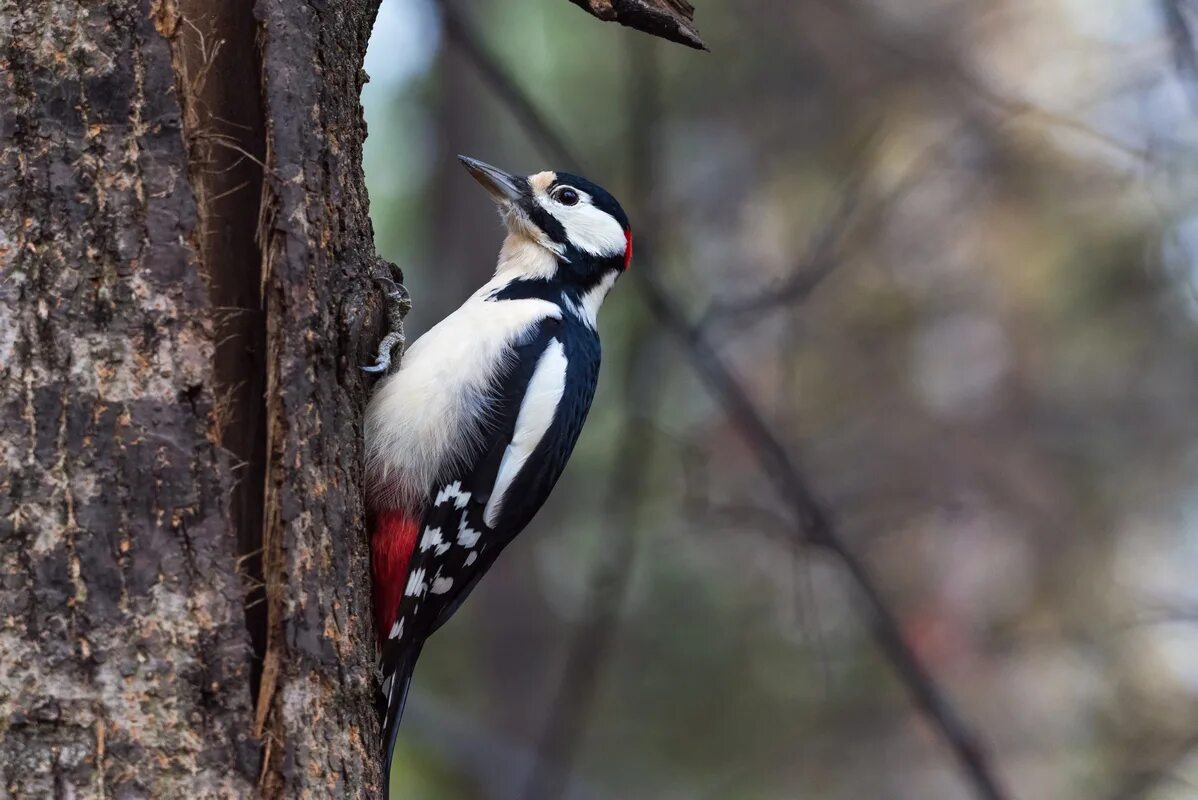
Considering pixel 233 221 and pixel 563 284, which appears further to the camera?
pixel 563 284

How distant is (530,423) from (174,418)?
126 cm

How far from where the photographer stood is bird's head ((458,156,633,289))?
3.40 metres

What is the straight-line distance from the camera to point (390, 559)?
260 centimetres

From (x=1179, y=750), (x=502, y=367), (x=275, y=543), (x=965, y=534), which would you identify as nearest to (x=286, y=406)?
(x=275, y=543)

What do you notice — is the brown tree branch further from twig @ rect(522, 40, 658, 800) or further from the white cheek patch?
the white cheek patch

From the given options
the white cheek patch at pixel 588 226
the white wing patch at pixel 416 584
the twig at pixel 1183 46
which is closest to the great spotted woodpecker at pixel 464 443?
the white wing patch at pixel 416 584

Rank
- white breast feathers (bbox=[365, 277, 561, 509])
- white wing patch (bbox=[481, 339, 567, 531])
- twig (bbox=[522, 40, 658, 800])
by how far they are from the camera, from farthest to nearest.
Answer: twig (bbox=[522, 40, 658, 800]), white wing patch (bbox=[481, 339, 567, 531]), white breast feathers (bbox=[365, 277, 561, 509])

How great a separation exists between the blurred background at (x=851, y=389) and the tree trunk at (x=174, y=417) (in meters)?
3.25


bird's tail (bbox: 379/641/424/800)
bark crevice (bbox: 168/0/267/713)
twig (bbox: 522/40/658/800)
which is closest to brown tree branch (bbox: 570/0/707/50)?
bark crevice (bbox: 168/0/267/713)

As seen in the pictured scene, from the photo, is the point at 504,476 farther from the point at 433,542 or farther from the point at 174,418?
the point at 174,418

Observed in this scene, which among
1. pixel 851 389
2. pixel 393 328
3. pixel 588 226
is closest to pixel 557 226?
pixel 588 226

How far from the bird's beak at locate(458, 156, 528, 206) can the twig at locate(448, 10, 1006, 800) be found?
0.52ft

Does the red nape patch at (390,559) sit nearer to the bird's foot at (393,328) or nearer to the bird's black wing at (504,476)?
the bird's black wing at (504,476)

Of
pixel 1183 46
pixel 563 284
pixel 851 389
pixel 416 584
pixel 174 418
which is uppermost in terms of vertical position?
pixel 1183 46
